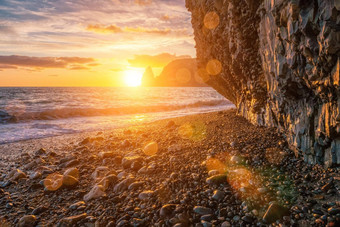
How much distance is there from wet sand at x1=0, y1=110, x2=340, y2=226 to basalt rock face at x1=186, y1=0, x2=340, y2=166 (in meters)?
0.52

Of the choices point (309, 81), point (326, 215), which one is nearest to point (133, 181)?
point (326, 215)

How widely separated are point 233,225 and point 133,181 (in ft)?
7.59

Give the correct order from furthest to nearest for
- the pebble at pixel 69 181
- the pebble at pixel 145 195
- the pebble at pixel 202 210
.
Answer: the pebble at pixel 69 181, the pebble at pixel 145 195, the pebble at pixel 202 210

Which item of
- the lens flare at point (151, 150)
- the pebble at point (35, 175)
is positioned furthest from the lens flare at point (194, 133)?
the pebble at point (35, 175)

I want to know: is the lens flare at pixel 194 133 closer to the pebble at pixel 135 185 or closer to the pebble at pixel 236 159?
the pebble at pixel 236 159

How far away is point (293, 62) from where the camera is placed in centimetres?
377

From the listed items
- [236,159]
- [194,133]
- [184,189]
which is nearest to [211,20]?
[194,133]

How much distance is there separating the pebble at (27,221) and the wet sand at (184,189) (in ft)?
0.07

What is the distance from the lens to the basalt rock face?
9.57 feet

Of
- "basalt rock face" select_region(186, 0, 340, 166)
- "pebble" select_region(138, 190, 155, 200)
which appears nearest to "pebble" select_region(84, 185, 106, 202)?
"pebble" select_region(138, 190, 155, 200)

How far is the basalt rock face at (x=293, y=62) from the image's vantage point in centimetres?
292

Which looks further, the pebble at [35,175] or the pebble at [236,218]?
the pebble at [35,175]

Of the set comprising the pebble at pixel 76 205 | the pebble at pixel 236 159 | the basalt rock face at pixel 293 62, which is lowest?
the pebble at pixel 76 205

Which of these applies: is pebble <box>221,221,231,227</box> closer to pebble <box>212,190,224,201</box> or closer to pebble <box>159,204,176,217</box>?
pebble <box>212,190,224,201</box>
